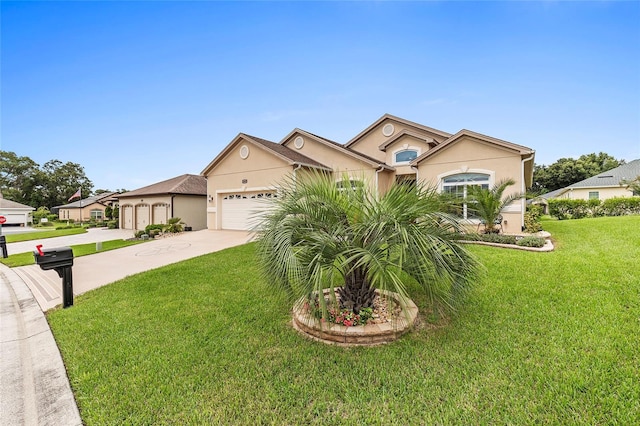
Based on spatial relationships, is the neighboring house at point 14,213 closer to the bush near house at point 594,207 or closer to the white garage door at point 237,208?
the white garage door at point 237,208

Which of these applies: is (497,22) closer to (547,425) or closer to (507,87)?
(507,87)

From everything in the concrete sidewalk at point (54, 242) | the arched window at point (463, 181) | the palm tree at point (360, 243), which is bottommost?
the concrete sidewalk at point (54, 242)

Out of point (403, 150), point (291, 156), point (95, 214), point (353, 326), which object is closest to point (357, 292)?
point (353, 326)

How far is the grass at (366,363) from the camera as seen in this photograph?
8.48ft

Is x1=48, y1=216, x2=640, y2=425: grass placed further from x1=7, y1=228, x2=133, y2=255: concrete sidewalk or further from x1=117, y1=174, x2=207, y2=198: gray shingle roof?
x1=117, y1=174, x2=207, y2=198: gray shingle roof

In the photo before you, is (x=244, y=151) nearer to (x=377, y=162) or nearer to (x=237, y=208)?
(x=237, y=208)

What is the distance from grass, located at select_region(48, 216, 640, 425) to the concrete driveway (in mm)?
1847

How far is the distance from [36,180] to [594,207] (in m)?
81.8

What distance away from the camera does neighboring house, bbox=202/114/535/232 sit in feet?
41.5

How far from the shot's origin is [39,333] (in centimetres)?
461

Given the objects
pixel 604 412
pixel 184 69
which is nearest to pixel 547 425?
pixel 604 412

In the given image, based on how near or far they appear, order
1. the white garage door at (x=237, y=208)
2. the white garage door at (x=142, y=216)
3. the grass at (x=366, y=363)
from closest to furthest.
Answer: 1. the grass at (x=366, y=363)
2. the white garage door at (x=237, y=208)
3. the white garage door at (x=142, y=216)

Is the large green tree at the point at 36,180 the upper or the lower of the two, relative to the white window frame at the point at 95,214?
upper

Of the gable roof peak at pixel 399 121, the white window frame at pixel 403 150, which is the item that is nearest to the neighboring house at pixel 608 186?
the gable roof peak at pixel 399 121
